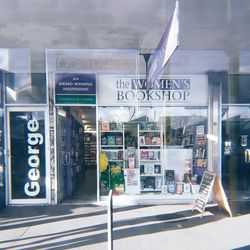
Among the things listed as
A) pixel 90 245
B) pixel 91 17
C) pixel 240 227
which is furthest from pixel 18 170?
pixel 240 227

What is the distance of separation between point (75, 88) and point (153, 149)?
2.42 m

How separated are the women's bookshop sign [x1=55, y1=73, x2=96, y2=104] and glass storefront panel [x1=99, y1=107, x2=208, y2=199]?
624 millimetres

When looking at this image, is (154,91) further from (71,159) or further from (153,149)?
(71,159)

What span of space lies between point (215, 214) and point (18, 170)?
14.8 ft

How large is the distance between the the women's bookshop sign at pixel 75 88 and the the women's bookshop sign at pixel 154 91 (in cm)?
21

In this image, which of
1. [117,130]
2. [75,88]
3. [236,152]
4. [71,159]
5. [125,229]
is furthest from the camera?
[236,152]

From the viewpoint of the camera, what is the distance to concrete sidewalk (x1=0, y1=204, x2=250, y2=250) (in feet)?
12.6

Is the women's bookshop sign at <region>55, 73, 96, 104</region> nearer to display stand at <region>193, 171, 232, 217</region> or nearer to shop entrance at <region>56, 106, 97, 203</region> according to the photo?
shop entrance at <region>56, 106, 97, 203</region>

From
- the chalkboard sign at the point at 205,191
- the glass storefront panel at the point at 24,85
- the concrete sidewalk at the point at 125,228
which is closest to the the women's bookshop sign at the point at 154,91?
the glass storefront panel at the point at 24,85

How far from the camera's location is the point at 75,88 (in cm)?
606

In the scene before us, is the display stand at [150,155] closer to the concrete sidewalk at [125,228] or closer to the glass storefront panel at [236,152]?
the concrete sidewalk at [125,228]

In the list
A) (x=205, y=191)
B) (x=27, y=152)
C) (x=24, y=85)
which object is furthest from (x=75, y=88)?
(x=205, y=191)

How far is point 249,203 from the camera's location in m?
6.07

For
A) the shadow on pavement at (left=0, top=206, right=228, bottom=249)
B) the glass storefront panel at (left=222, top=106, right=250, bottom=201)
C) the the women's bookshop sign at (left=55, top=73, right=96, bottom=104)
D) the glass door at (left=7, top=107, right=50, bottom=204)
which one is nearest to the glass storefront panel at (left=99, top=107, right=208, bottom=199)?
the the women's bookshop sign at (left=55, top=73, right=96, bottom=104)
